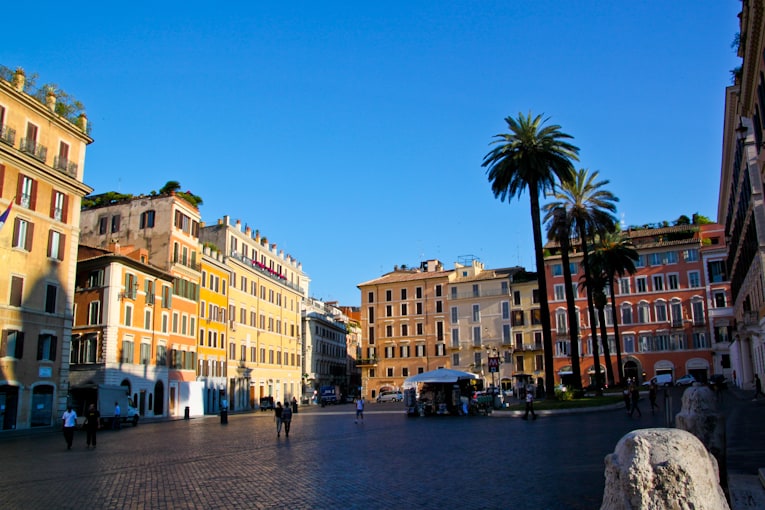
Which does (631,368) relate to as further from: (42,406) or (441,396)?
(42,406)

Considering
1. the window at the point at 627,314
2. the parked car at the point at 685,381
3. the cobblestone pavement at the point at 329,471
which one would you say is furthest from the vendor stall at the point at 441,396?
the window at the point at 627,314

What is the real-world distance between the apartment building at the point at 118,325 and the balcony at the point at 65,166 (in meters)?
6.85

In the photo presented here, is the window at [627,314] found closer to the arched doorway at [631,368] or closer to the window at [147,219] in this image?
the arched doorway at [631,368]

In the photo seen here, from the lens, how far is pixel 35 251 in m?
36.0

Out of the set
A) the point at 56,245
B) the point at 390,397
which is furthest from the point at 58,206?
the point at 390,397

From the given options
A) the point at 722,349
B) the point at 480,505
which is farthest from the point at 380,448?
Answer: the point at 722,349

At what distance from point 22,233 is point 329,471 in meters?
28.6

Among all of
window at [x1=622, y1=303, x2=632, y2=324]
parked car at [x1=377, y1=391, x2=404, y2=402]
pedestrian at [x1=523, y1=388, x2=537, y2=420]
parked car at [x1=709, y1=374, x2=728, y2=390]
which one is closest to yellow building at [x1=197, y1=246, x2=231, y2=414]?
parked car at [x1=377, y1=391, x2=404, y2=402]

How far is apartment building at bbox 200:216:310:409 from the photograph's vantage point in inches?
2532

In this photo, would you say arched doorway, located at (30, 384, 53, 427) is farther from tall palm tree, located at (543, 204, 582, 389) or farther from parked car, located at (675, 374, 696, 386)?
parked car, located at (675, 374, 696, 386)

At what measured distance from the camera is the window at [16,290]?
34.2 meters

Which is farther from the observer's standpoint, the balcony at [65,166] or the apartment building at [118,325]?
the apartment building at [118,325]

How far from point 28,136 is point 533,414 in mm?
31785

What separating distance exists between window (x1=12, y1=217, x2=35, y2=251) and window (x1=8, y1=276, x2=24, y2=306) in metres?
1.81
